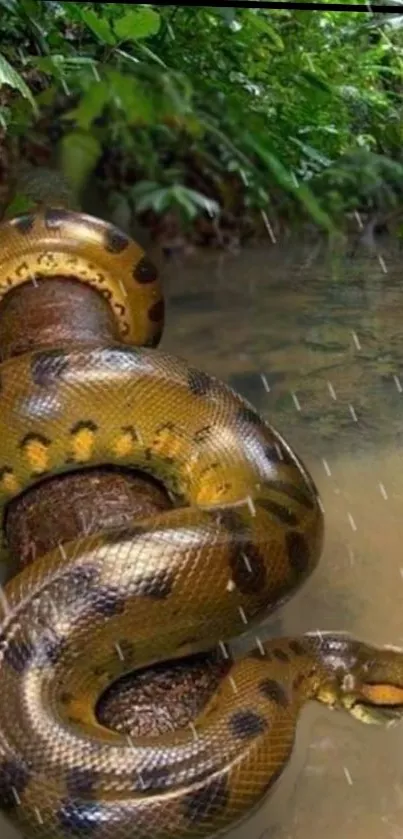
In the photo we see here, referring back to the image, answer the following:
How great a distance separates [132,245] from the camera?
185cm

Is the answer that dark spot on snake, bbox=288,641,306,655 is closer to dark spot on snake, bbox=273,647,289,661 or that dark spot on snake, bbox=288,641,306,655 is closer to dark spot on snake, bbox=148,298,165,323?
dark spot on snake, bbox=273,647,289,661

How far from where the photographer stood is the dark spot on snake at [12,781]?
86cm

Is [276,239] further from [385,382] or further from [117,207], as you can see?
[385,382]

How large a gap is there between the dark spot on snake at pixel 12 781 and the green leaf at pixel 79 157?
1.31 metres

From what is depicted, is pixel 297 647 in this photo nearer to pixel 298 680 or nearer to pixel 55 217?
pixel 298 680

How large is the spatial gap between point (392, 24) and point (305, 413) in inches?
36.9

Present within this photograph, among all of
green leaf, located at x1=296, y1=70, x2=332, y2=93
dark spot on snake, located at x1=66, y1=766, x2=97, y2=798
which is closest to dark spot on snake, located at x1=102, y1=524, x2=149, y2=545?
dark spot on snake, located at x1=66, y1=766, x2=97, y2=798

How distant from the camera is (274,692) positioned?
104cm

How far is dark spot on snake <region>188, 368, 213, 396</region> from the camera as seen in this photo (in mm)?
1464

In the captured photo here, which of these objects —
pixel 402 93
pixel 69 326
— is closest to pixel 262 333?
pixel 402 93

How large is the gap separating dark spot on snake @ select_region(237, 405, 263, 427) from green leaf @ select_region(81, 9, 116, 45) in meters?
0.75

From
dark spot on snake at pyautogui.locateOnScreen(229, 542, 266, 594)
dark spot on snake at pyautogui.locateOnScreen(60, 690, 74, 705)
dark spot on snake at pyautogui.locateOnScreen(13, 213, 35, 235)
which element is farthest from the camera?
dark spot on snake at pyautogui.locateOnScreen(13, 213, 35, 235)

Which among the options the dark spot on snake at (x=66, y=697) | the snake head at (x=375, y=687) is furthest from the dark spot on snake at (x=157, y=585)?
the snake head at (x=375, y=687)

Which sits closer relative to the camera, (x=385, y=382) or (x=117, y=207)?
(x=117, y=207)
